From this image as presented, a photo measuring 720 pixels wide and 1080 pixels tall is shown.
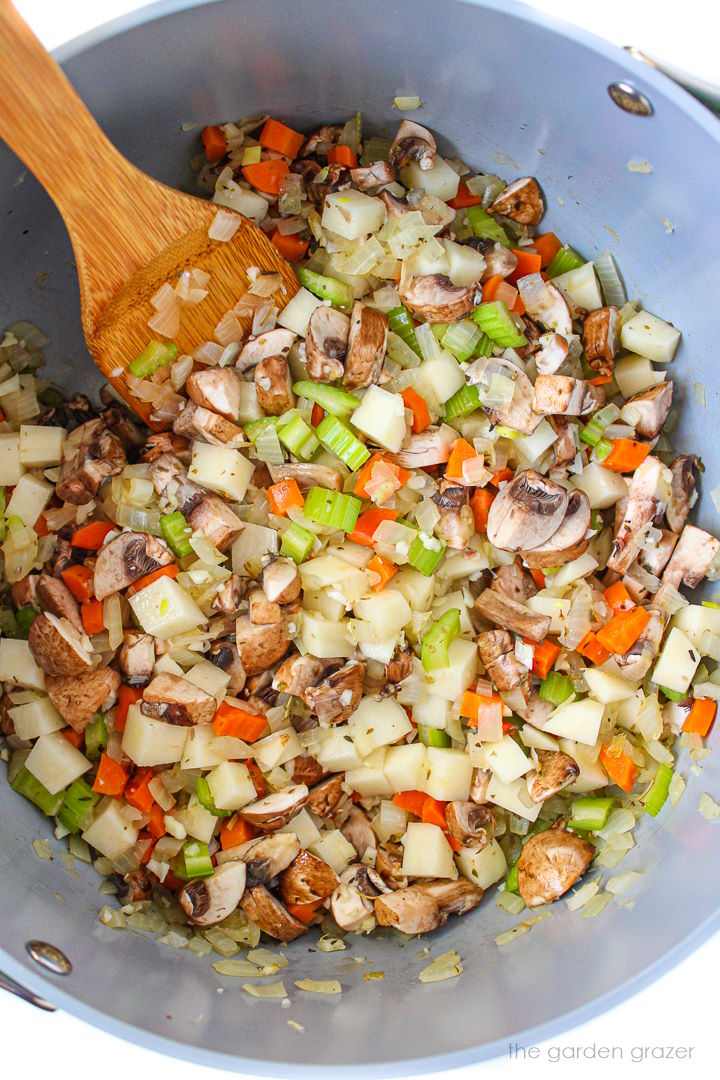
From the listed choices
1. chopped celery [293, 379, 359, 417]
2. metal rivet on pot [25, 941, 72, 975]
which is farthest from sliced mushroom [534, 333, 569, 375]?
metal rivet on pot [25, 941, 72, 975]

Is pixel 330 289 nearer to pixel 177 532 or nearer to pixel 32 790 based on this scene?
pixel 177 532

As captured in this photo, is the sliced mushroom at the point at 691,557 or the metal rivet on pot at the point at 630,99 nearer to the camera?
the metal rivet on pot at the point at 630,99

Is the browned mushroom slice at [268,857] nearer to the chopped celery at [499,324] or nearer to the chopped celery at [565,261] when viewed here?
the chopped celery at [499,324]

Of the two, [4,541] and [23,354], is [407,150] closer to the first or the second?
[23,354]

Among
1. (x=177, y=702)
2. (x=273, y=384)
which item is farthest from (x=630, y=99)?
(x=177, y=702)

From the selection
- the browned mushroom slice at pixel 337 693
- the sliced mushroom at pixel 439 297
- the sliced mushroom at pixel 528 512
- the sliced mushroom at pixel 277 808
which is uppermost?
the sliced mushroom at pixel 439 297

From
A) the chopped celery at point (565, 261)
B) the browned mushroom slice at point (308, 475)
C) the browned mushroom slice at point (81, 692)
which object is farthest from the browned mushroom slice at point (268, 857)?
the chopped celery at point (565, 261)

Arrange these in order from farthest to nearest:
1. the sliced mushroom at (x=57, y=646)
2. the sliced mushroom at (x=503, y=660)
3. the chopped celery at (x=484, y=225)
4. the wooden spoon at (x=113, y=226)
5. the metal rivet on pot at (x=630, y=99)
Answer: the chopped celery at (x=484, y=225)
the sliced mushroom at (x=503, y=660)
the sliced mushroom at (x=57, y=646)
the metal rivet on pot at (x=630, y=99)
the wooden spoon at (x=113, y=226)
